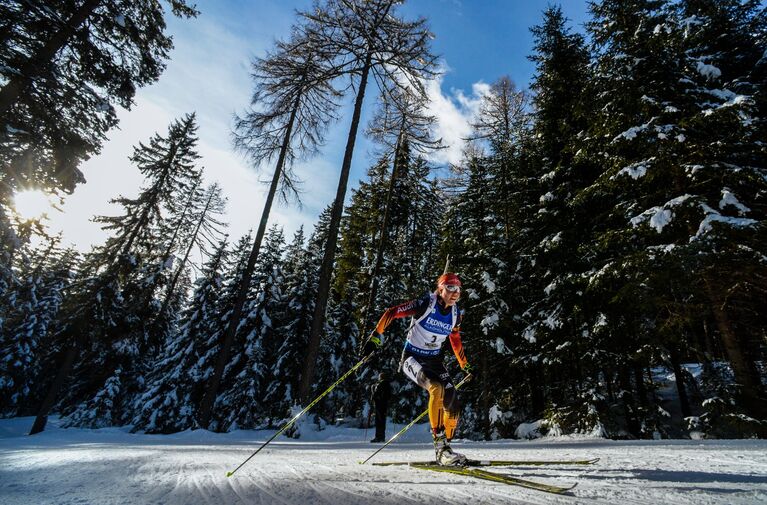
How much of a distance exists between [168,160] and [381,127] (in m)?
15.0

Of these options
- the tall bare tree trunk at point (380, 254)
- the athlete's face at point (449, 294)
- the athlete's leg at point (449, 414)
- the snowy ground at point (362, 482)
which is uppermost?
the tall bare tree trunk at point (380, 254)

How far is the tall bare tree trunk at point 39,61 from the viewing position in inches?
348

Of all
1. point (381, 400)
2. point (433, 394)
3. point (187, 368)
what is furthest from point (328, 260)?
point (187, 368)

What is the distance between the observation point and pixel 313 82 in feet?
42.0

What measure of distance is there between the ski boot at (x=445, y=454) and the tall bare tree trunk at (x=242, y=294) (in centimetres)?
1247

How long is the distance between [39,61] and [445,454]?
12.9 meters

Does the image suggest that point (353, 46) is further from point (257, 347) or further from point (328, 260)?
point (257, 347)

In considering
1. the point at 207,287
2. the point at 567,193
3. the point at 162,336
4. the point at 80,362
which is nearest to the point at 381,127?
the point at 567,193

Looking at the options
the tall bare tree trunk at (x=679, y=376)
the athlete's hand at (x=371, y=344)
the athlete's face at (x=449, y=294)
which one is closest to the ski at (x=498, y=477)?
the athlete's hand at (x=371, y=344)

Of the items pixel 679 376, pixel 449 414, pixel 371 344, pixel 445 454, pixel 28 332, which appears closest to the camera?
pixel 445 454

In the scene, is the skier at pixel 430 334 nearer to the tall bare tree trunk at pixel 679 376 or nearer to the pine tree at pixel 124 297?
the tall bare tree trunk at pixel 679 376

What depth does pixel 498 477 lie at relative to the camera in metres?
3.18

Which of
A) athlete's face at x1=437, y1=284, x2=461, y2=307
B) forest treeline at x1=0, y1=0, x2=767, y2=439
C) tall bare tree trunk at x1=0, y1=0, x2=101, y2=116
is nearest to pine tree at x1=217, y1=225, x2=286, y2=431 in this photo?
forest treeline at x1=0, y1=0, x2=767, y2=439

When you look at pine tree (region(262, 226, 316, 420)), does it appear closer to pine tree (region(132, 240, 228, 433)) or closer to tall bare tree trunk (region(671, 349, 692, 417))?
pine tree (region(132, 240, 228, 433))
